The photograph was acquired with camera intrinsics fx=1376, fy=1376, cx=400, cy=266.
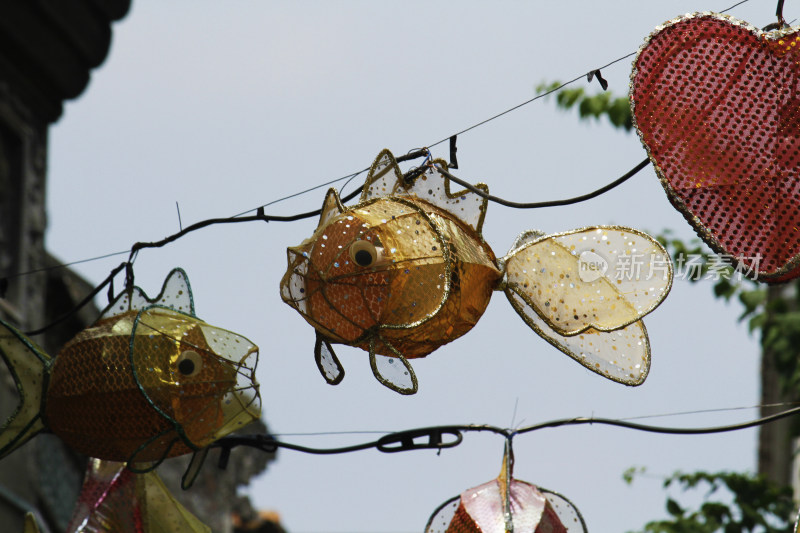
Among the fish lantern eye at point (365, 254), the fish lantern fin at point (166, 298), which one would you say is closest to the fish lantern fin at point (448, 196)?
the fish lantern eye at point (365, 254)

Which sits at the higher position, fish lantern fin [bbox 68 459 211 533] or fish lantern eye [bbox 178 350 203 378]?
fish lantern eye [bbox 178 350 203 378]

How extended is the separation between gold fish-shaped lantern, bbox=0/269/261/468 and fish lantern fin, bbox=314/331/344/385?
0.44 meters

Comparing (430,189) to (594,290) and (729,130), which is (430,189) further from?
(729,130)

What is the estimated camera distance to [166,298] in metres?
5.41

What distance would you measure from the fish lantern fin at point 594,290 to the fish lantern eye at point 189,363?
3.63ft

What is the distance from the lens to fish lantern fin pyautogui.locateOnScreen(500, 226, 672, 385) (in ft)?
14.4

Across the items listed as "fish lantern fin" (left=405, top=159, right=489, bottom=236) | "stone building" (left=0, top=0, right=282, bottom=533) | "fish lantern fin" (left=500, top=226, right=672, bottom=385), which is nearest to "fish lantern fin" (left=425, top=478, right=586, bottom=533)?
"fish lantern fin" (left=500, top=226, right=672, bottom=385)

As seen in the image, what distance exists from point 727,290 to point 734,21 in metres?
4.48

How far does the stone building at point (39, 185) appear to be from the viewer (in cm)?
970

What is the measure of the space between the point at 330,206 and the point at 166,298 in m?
1.22

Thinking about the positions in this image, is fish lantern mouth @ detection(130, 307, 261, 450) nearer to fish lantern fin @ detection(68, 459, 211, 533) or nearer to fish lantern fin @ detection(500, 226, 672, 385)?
fish lantern fin @ detection(68, 459, 211, 533)

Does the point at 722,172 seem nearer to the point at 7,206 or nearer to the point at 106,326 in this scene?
the point at 106,326

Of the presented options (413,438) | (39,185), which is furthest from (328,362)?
(39,185)

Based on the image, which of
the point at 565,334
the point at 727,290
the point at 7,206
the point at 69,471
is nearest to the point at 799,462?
the point at 727,290
